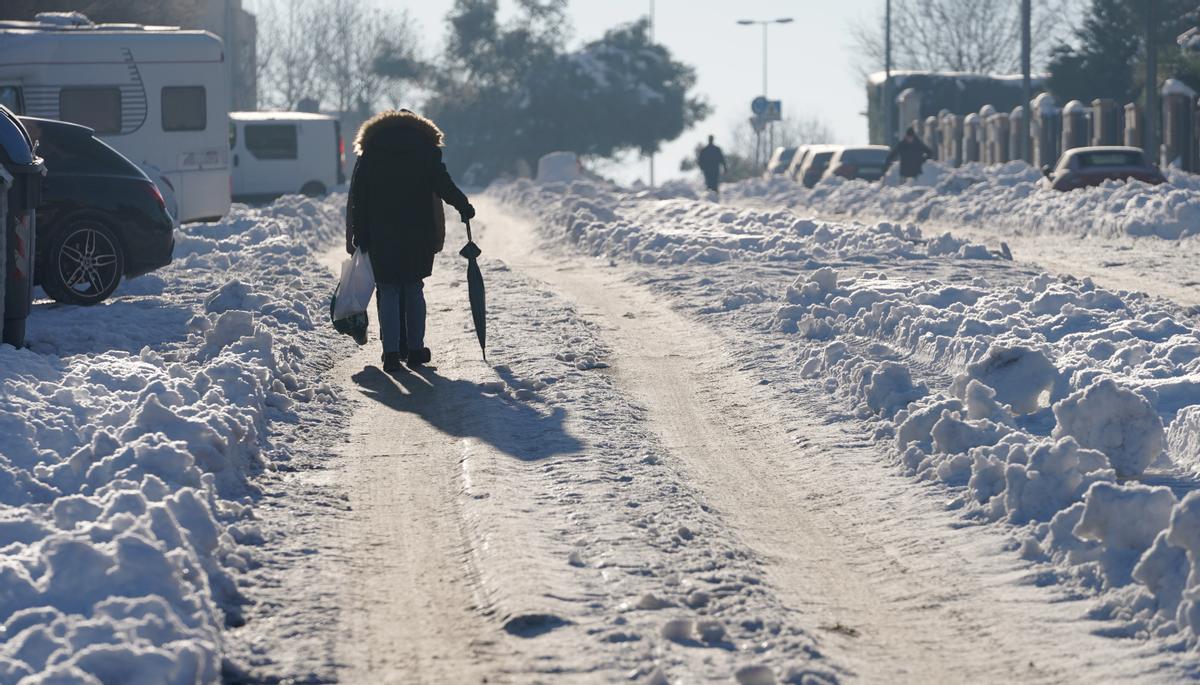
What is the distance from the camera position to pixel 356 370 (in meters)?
10.6

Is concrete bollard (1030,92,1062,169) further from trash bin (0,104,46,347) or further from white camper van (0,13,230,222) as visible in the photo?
trash bin (0,104,46,347)

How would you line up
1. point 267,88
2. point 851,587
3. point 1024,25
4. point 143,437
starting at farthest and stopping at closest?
point 267,88 → point 1024,25 → point 143,437 → point 851,587

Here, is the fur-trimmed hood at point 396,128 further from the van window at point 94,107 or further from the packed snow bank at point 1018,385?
the van window at point 94,107

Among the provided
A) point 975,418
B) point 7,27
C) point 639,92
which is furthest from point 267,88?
point 975,418

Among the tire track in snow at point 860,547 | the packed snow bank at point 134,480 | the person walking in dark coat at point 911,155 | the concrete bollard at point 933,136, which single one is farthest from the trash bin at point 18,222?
the concrete bollard at point 933,136

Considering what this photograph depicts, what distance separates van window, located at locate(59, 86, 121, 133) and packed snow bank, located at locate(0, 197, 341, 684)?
381 inches

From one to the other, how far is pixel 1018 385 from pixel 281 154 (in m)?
29.4

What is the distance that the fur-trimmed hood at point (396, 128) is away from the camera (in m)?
10.5

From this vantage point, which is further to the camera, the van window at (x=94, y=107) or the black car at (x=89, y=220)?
the van window at (x=94, y=107)

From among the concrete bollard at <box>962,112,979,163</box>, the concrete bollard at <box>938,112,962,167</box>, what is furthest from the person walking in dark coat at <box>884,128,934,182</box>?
the concrete bollard at <box>938,112,962,167</box>

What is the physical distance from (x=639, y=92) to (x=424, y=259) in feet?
195

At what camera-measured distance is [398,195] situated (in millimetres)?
10539

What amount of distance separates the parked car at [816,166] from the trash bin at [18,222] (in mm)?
36338

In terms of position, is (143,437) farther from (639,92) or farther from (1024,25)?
(639,92)
